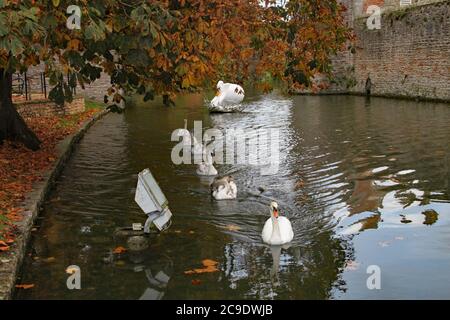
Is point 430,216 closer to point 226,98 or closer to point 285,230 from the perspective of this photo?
point 285,230

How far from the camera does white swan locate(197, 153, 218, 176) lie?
12.3m

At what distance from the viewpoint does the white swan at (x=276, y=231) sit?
765 centimetres

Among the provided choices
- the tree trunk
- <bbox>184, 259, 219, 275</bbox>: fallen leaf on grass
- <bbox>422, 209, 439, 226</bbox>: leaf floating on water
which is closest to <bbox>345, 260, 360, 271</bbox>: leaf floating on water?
<bbox>184, 259, 219, 275</bbox>: fallen leaf on grass

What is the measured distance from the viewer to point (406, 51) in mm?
30250

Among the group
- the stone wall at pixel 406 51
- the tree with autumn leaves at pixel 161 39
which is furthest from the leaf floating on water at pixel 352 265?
the stone wall at pixel 406 51

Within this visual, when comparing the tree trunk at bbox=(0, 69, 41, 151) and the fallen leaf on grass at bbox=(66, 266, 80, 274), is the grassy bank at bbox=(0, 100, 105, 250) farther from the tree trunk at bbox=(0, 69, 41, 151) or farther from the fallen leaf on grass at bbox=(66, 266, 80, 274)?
the fallen leaf on grass at bbox=(66, 266, 80, 274)

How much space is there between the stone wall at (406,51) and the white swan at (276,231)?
21.2m

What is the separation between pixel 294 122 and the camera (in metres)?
22.5

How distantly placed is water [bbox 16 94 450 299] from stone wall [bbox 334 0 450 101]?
1146 centimetres

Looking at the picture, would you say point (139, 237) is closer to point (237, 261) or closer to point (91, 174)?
point (237, 261)

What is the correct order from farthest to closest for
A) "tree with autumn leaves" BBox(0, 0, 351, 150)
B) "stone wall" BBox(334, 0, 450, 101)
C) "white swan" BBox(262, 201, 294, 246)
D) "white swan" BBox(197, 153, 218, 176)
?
"stone wall" BBox(334, 0, 450, 101)
"white swan" BBox(197, 153, 218, 176)
"tree with autumn leaves" BBox(0, 0, 351, 150)
"white swan" BBox(262, 201, 294, 246)

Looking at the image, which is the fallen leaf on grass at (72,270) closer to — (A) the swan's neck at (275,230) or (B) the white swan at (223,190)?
(A) the swan's neck at (275,230)
